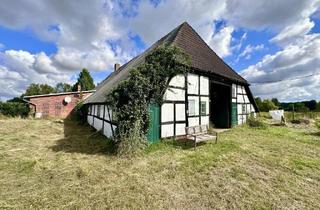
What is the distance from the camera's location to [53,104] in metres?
20.7

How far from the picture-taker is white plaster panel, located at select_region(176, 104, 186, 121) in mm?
8859

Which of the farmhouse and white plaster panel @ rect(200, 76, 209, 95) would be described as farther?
white plaster panel @ rect(200, 76, 209, 95)

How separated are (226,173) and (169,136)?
3669 millimetres

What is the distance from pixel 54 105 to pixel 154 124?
17.1 meters

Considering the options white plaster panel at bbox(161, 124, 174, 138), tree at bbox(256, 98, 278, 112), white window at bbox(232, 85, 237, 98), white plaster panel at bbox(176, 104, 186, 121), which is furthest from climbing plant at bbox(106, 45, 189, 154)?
tree at bbox(256, 98, 278, 112)

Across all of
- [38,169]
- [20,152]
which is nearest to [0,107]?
[20,152]

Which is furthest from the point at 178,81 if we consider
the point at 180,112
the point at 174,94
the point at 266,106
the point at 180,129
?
the point at 266,106

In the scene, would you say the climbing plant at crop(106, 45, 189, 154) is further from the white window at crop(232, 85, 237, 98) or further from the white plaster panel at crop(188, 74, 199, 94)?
the white window at crop(232, 85, 237, 98)

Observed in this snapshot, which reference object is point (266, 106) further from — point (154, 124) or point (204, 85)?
point (154, 124)

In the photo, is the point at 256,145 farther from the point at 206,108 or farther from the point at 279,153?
the point at 206,108

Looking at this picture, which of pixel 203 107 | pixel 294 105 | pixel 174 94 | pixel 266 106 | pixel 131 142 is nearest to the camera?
pixel 131 142

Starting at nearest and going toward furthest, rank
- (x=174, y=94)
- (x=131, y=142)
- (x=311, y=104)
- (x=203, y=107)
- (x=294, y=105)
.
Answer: (x=131, y=142) < (x=174, y=94) < (x=203, y=107) < (x=294, y=105) < (x=311, y=104)

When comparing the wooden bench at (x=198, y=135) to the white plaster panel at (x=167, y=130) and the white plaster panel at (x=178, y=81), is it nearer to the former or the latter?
the white plaster panel at (x=167, y=130)

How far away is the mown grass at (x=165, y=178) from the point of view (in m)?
3.75
